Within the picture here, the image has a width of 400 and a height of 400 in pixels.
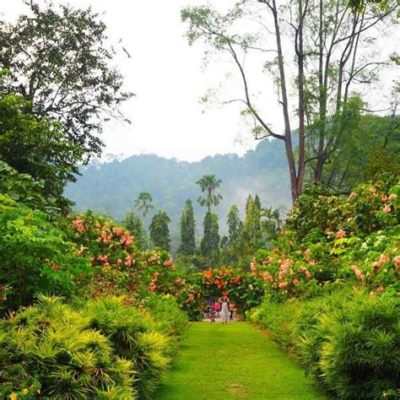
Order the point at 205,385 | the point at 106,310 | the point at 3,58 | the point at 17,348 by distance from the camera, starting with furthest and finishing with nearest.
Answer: the point at 3,58, the point at 205,385, the point at 106,310, the point at 17,348

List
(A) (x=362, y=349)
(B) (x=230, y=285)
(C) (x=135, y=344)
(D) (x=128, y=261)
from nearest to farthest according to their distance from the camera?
(A) (x=362, y=349) → (C) (x=135, y=344) → (D) (x=128, y=261) → (B) (x=230, y=285)

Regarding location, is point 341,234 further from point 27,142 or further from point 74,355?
point 74,355

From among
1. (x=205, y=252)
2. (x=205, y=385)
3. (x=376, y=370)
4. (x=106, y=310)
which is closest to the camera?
(x=376, y=370)

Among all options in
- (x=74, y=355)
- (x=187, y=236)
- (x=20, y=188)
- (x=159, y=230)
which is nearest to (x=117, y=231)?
(x=20, y=188)

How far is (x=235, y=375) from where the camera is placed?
287 inches

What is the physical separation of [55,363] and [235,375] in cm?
337

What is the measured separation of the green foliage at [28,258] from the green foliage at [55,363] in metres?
0.95

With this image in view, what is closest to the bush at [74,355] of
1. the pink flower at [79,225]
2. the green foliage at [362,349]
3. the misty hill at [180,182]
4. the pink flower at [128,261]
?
the green foliage at [362,349]

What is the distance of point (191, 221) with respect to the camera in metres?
75.6

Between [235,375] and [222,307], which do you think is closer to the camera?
[235,375]

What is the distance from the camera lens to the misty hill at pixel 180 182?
6363 inches

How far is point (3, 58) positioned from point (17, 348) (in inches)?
573

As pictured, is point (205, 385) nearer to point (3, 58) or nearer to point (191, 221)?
point (3, 58)

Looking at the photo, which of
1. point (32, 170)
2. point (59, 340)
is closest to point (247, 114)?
point (32, 170)
